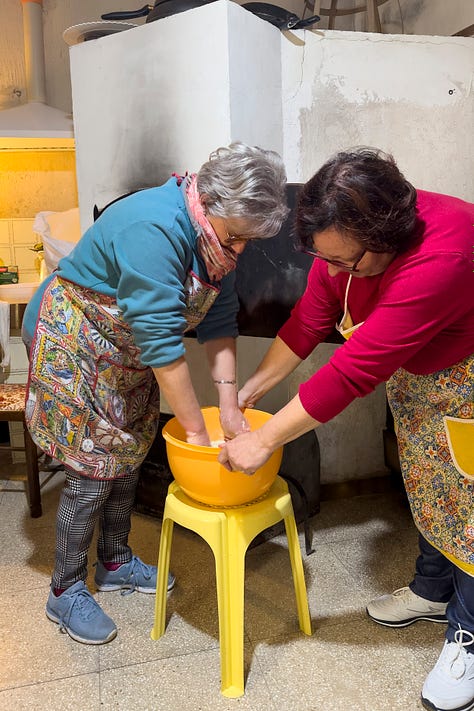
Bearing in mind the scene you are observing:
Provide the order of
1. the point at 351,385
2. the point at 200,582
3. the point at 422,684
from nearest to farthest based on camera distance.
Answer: the point at 351,385 → the point at 422,684 → the point at 200,582

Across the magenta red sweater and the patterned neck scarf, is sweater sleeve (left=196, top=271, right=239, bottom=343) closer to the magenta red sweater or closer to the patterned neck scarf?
the patterned neck scarf

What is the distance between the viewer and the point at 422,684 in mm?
1411

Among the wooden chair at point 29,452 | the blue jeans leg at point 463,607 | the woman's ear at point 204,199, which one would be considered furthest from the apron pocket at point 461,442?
the wooden chair at point 29,452

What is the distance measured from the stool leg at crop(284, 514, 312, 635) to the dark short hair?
0.74 metres

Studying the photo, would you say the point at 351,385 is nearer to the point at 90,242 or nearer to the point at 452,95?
the point at 90,242

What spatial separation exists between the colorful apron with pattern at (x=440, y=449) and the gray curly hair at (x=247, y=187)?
0.82 ft

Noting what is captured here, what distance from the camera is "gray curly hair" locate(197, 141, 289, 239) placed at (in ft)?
3.99

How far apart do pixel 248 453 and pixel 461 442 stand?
1.53ft

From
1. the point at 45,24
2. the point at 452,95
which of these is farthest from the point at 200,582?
the point at 45,24

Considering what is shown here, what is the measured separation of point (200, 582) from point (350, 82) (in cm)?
176

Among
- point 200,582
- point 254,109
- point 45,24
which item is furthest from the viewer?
point 45,24

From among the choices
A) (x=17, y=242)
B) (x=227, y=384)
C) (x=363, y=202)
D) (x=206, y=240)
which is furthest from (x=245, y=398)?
(x=17, y=242)

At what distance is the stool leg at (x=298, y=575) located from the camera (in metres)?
1.50

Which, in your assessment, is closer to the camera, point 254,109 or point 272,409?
point 254,109
